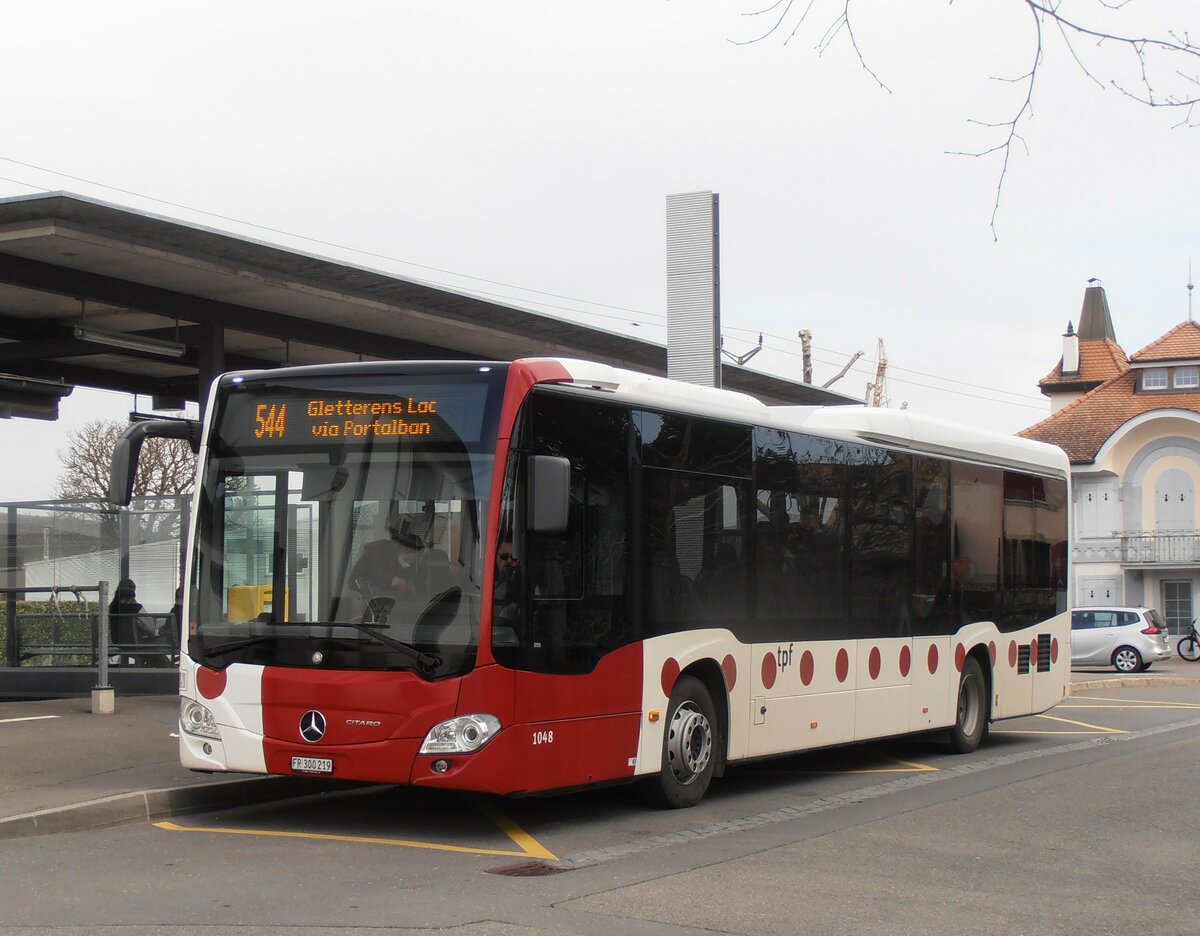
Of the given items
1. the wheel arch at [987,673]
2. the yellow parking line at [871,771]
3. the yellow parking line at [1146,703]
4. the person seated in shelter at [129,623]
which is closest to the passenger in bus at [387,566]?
the yellow parking line at [871,771]

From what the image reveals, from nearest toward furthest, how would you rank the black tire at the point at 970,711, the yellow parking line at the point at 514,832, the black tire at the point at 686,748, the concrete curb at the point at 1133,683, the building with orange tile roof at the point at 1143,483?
the yellow parking line at the point at 514,832 → the black tire at the point at 686,748 → the black tire at the point at 970,711 → the concrete curb at the point at 1133,683 → the building with orange tile roof at the point at 1143,483

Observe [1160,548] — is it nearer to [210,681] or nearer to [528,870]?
[210,681]

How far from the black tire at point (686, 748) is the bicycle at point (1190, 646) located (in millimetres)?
36650

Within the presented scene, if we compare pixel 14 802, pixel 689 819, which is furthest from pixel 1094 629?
pixel 14 802

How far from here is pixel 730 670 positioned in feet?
38.0

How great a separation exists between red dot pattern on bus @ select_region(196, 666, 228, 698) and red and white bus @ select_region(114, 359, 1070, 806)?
0.05 ft

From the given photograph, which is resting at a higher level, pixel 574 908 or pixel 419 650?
pixel 419 650

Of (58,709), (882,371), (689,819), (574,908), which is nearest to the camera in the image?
(574,908)

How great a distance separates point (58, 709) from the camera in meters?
16.8

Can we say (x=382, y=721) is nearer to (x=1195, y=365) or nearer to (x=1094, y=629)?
(x=1094, y=629)

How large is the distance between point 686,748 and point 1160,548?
153ft

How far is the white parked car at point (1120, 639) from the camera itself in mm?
37844

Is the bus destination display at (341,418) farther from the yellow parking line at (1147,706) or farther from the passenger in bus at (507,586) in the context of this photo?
the yellow parking line at (1147,706)

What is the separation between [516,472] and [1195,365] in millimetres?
51277
